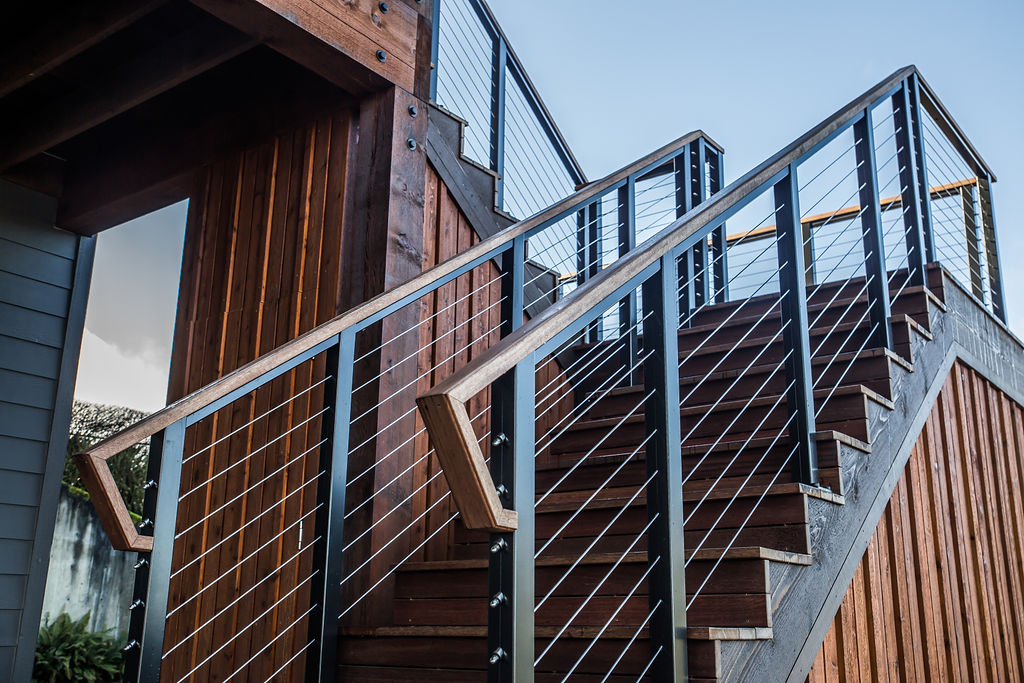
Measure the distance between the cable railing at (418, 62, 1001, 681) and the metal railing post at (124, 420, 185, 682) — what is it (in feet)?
2.20

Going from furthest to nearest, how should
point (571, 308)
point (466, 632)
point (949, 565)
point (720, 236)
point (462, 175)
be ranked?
point (720, 236)
point (462, 175)
point (949, 565)
point (466, 632)
point (571, 308)

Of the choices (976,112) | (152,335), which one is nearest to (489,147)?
(152,335)

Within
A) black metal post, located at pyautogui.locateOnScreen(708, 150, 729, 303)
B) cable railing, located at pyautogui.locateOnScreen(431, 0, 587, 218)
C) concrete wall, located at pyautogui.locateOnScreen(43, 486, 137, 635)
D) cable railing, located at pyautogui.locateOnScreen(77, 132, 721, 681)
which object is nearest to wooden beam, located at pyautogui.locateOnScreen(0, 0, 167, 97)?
cable railing, located at pyautogui.locateOnScreen(77, 132, 721, 681)

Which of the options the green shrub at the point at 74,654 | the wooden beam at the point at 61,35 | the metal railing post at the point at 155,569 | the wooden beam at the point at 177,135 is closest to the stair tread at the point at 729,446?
the metal railing post at the point at 155,569

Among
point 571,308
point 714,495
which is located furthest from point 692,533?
point 571,308

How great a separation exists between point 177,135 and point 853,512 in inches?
122

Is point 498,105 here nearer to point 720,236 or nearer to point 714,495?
A: point 720,236

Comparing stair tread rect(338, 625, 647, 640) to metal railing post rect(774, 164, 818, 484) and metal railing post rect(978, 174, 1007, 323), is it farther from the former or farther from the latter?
metal railing post rect(978, 174, 1007, 323)

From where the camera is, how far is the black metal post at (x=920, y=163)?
3697mm

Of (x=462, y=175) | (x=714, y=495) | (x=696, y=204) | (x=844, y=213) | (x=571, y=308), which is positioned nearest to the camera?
(x=571, y=308)

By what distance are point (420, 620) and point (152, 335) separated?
7.89 metres

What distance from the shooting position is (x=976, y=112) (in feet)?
37.3

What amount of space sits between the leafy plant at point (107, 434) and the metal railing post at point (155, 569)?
8194mm

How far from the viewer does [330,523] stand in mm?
2469
